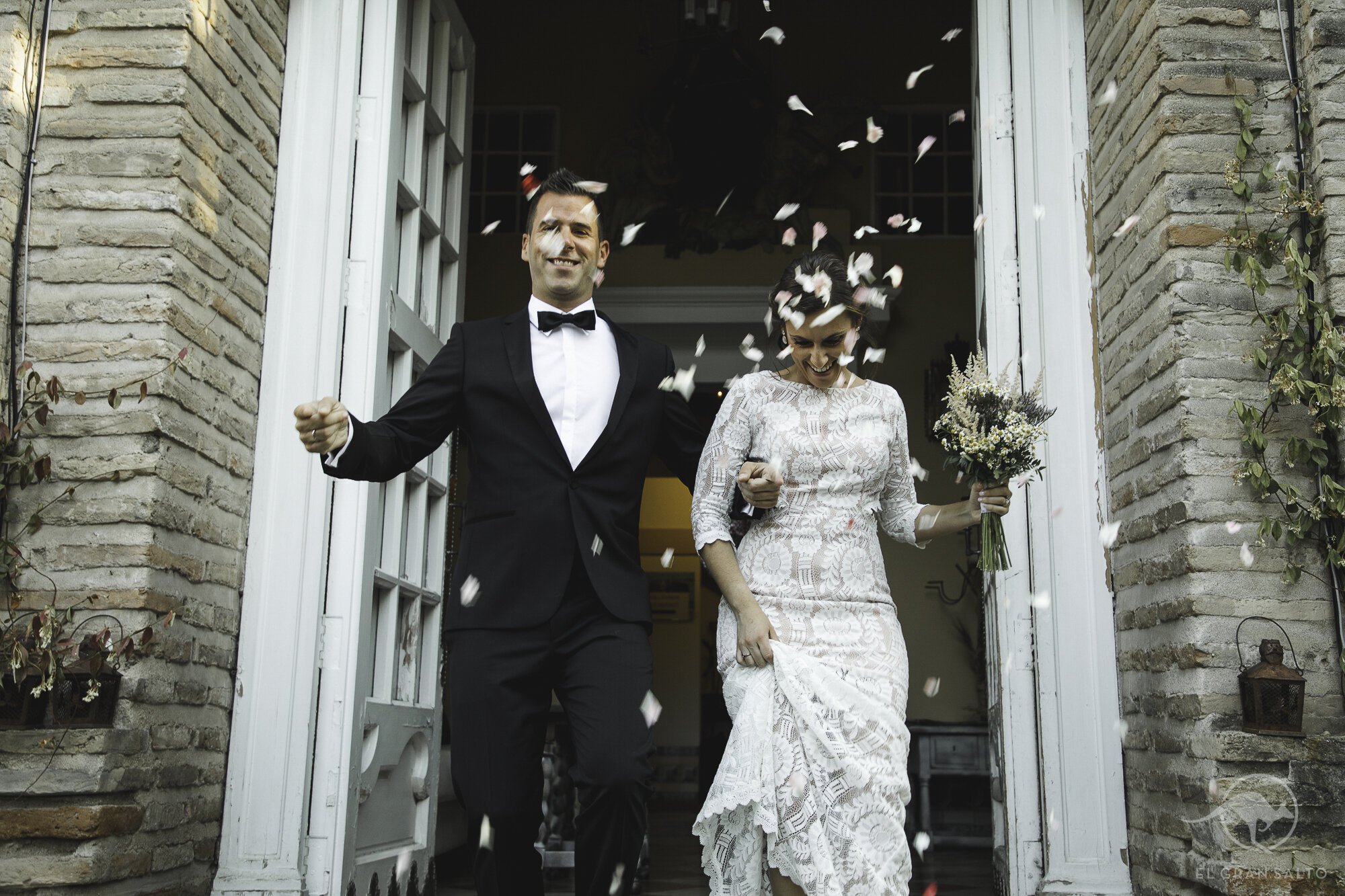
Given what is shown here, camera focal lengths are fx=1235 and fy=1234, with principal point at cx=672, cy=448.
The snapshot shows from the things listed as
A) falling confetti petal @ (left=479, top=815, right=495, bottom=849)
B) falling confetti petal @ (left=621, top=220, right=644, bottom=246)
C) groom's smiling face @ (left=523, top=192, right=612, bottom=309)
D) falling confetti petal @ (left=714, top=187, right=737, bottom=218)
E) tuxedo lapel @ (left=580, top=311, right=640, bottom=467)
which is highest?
falling confetti petal @ (left=714, top=187, right=737, bottom=218)

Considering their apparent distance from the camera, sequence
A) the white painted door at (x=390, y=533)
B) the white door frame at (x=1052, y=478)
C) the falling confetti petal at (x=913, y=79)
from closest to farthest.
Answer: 1. the white door frame at (x=1052, y=478)
2. the white painted door at (x=390, y=533)
3. the falling confetti petal at (x=913, y=79)

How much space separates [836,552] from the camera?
2.65m

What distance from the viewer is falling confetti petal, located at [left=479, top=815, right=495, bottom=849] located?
245 cm

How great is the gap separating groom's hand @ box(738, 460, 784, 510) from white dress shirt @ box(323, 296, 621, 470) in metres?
0.33

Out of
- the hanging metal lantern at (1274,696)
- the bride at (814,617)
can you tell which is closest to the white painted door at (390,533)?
the bride at (814,617)

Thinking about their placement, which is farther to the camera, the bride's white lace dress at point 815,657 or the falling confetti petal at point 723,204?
the falling confetti petal at point 723,204

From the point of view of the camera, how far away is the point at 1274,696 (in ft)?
8.38

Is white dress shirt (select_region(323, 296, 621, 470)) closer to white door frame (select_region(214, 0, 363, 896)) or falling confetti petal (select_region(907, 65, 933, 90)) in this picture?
white door frame (select_region(214, 0, 363, 896))

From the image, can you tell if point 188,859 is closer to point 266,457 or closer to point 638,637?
point 266,457

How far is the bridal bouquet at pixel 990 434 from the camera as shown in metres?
2.52

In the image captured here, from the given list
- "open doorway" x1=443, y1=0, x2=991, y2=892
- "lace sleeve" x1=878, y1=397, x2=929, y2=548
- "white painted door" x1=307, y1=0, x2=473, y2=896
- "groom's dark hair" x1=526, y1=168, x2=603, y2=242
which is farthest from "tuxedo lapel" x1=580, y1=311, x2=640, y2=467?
"open doorway" x1=443, y1=0, x2=991, y2=892

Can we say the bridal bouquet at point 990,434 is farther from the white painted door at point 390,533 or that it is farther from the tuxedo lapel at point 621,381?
the white painted door at point 390,533

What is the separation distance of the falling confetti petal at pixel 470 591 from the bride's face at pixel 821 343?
0.85m

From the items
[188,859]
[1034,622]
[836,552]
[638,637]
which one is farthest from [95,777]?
[1034,622]
